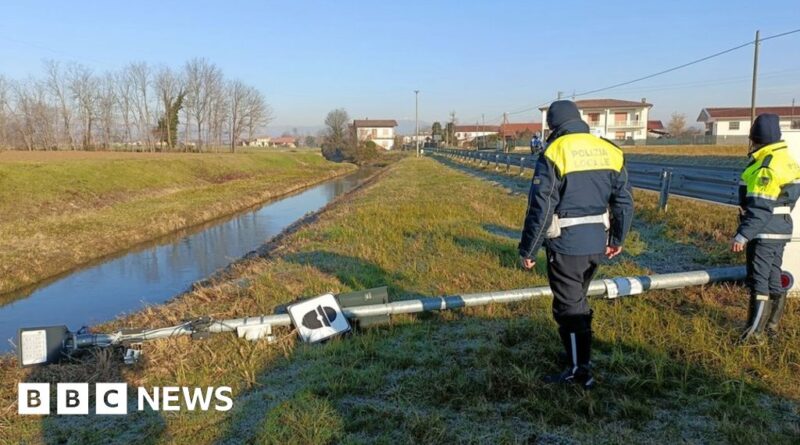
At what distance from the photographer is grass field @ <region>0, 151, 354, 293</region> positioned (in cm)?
1404

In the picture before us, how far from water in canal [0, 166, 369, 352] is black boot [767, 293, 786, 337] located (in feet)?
31.8

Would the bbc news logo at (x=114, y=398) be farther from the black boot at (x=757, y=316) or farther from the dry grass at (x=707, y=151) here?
the dry grass at (x=707, y=151)

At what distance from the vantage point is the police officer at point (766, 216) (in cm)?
381

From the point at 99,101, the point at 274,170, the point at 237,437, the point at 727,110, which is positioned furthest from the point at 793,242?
the point at 727,110

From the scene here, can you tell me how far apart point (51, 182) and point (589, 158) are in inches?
1070

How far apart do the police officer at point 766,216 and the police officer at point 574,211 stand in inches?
48.0

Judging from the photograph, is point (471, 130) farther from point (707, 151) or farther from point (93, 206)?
point (93, 206)

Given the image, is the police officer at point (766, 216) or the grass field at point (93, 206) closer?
the police officer at point (766, 216)

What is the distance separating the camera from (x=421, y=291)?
617 centimetres

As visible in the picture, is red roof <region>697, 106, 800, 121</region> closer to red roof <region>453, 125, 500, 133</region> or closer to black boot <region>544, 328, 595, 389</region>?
red roof <region>453, 125, 500, 133</region>

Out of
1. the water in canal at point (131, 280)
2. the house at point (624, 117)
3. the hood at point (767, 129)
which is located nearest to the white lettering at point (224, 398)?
the hood at point (767, 129)

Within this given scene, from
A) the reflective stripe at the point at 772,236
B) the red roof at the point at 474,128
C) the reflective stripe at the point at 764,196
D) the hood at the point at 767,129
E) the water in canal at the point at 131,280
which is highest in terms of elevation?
the red roof at the point at 474,128

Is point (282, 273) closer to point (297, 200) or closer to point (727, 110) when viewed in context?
point (297, 200)

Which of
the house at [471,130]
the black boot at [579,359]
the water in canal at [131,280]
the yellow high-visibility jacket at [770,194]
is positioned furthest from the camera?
the house at [471,130]
